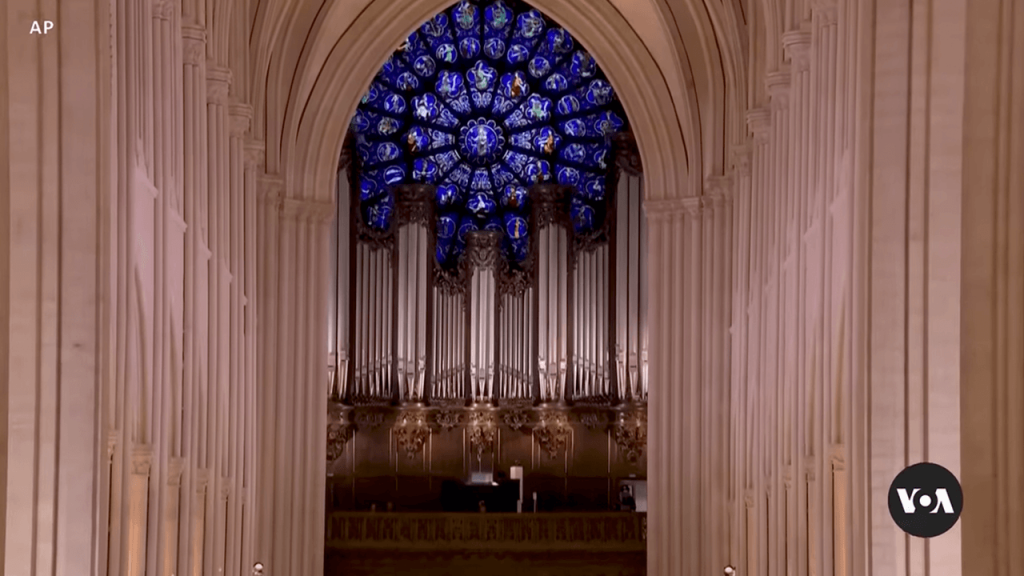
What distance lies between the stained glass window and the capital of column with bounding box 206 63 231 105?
364 inches

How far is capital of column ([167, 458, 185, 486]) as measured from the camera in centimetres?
1485

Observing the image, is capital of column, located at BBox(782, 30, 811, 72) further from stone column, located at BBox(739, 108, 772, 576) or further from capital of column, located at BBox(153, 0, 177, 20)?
capital of column, located at BBox(153, 0, 177, 20)

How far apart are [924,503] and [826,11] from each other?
621cm

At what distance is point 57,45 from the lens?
1068 cm

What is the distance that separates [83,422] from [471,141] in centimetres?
1657

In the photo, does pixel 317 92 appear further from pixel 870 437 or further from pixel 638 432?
pixel 870 437

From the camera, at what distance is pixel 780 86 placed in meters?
16.6

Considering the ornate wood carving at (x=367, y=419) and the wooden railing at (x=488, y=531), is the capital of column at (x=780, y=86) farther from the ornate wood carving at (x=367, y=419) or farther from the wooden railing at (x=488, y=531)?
the ornate wood carving at (x=367, y=419)

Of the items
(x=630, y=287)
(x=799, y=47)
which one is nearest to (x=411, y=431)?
(x=630, y=287)

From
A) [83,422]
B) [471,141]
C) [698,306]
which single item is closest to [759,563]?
[698,306]

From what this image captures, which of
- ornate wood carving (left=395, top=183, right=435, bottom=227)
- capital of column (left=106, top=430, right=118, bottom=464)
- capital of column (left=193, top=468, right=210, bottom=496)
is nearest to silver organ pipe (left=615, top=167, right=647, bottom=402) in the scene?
ornate wood carving (left=395, top=183, right=435, bottom=227)

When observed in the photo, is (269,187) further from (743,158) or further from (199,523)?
(199,523)

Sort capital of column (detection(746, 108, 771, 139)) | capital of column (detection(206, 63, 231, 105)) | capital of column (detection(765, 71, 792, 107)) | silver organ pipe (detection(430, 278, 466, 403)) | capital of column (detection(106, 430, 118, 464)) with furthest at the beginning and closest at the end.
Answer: silver organ pipe (detection(430, 278, 466, 403)) → capital of column (detection(746, 108, 771, 139)) → capital of column (detection(206, 63, 231, 105)) → capital of column (detection(765, 71, 792, 107)) → capital of column (detection(106, 430, 118, 464))

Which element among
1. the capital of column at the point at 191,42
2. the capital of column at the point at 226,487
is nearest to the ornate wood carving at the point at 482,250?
the capital of column at the point at 226,487
